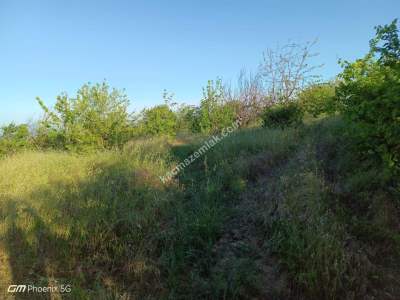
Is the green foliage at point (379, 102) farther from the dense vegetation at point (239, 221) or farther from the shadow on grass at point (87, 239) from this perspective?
the shadow on grass at point (87, 239)

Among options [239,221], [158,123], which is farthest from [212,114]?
[239,221]

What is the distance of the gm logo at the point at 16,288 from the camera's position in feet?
7.93

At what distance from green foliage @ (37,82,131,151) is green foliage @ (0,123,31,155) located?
1786 millimetres

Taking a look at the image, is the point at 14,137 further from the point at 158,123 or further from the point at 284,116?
the point at 284,116

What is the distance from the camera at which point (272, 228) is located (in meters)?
2.96

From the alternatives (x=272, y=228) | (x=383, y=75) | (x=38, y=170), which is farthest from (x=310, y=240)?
(x=38, y=170)

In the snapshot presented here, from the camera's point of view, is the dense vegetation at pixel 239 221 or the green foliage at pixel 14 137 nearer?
the dense vegetation at pixel 239 221

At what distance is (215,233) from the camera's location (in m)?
3.10

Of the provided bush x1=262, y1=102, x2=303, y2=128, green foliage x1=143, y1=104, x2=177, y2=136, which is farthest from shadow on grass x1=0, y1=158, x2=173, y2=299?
green foliage x1=143, y1=104, x2=177, y2=136

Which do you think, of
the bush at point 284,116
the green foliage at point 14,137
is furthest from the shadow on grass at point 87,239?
the green foliage at point 14,137

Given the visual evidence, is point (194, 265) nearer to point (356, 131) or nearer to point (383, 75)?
point (356, 131)

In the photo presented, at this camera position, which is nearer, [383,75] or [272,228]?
[383,75]

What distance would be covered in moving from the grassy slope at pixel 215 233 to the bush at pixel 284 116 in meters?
2.89

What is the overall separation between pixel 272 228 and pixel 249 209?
58 centimetres
